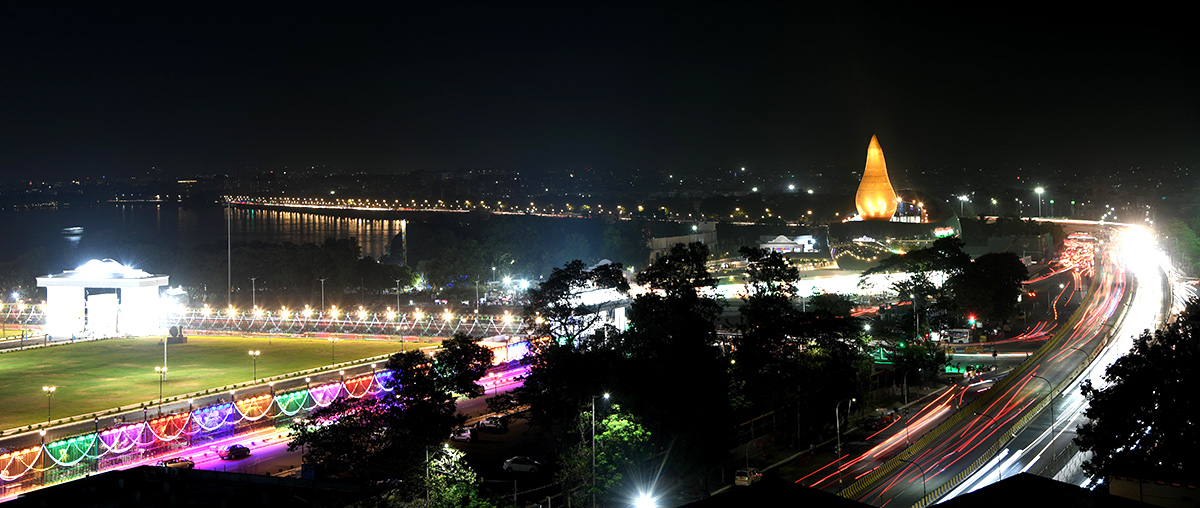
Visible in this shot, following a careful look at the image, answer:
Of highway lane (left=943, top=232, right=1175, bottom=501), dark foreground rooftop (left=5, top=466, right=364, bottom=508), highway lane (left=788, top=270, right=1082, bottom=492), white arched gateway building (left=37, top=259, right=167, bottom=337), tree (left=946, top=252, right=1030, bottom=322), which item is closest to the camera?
dark foreground rooftop (left=5, top=466, right=364, bottom=508)

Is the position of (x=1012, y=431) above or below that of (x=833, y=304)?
below

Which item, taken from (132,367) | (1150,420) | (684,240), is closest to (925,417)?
(1150,420)

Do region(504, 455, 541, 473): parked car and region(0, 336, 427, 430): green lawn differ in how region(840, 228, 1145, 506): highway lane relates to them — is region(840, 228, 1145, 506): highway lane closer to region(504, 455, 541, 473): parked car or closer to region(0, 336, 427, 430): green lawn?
region(504, 455, 541, 473): parked car

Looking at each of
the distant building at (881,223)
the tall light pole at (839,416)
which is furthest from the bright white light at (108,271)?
the distant building at (881,223)

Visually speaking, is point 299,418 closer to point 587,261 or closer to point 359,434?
point 359,434

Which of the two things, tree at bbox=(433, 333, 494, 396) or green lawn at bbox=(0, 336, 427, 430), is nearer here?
tree at bbox=(433, 333, 494, 396)

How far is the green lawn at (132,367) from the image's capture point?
82.7 ft

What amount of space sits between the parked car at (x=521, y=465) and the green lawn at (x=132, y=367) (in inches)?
456

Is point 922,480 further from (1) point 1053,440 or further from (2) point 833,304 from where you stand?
(2) point 833,304

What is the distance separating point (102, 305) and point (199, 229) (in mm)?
110853

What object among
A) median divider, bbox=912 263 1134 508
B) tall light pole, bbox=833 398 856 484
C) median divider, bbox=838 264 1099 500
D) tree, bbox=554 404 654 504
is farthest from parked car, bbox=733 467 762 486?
median divider, bbox=912 263 1134 508

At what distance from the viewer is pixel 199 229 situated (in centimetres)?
14325

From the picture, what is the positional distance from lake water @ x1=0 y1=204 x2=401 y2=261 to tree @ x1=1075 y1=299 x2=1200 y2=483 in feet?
273

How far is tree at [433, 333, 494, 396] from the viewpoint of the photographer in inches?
633
